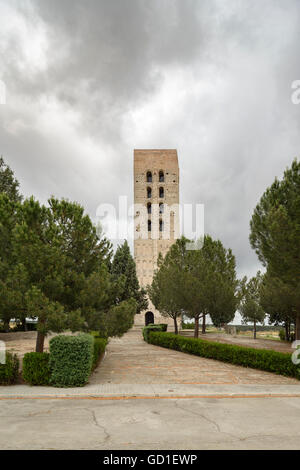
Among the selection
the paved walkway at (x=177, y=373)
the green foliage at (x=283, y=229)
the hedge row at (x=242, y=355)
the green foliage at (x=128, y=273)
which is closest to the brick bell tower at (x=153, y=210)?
the green foliage at (x=128, y=273)

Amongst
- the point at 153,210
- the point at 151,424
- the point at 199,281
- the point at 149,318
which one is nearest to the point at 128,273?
the point at 149,318

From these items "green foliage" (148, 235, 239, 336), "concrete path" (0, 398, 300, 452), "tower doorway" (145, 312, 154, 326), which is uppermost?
"green foliage" (148, 235, 239, 336)

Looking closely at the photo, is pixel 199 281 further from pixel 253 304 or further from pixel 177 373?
pixel 253 304

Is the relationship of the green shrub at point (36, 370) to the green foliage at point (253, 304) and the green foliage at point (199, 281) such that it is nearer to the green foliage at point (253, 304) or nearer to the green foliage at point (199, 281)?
the green foliage at point (199, 281)

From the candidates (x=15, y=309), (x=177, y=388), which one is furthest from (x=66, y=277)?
(x=177, y=388)

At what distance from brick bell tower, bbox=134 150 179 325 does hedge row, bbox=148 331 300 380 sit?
88.0 ft

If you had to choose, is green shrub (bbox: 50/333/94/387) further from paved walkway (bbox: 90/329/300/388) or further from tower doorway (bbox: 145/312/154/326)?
tower doorway (bbox: 145/312/154/326)

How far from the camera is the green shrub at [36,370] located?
10.7 m

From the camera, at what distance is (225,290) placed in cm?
2455

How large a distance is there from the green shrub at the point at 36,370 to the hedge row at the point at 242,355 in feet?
28.5

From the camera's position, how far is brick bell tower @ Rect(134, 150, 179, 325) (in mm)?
48781

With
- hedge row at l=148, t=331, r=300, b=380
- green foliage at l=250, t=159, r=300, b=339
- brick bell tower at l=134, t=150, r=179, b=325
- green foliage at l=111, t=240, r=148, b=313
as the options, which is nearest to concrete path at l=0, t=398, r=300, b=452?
hedge row at l=148, t=331, r=300, b=380

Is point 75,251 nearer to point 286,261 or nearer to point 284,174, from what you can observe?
point 286,261
